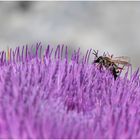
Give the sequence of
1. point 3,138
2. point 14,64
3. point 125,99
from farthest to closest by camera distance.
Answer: point 14,64
point 125,99
point 3,138

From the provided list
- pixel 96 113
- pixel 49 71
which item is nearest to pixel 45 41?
pixel 49 71

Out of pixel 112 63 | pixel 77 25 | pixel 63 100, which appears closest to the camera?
pixel 63 100

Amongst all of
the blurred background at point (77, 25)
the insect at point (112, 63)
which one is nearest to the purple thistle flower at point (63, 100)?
the insect at point (112, 63)

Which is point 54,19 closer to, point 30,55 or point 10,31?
point 10,31

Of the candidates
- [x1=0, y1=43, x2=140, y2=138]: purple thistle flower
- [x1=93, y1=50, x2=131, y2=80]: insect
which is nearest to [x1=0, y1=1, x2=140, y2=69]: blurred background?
[x1=93, y1=50, x2=131, y2=80]: insect

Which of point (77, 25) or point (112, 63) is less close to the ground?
point (112, 63)

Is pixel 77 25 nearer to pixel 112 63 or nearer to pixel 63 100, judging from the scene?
pixel 112 63

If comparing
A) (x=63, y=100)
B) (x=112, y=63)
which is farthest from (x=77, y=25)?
(x=63, y=100)
